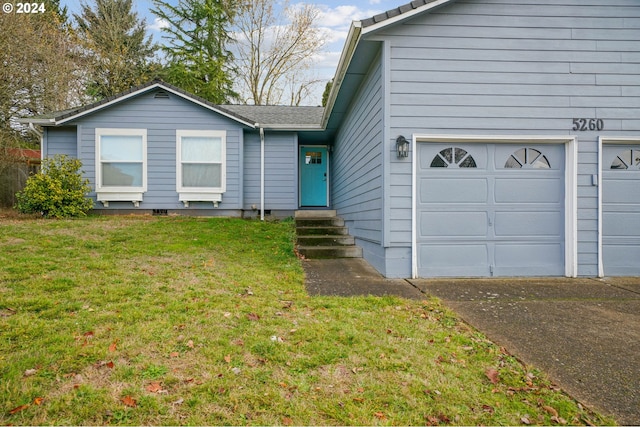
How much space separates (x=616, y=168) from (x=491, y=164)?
1.95 metres

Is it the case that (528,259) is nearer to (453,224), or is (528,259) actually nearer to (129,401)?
(453,224)

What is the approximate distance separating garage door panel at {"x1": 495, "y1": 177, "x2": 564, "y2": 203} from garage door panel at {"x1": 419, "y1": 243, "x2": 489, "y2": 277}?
0.83 meters

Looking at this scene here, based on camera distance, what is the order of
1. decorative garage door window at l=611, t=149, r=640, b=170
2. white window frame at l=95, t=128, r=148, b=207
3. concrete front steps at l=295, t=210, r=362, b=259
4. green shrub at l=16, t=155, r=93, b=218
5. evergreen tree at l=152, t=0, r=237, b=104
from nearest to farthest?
decorative garage door window at l=611, t=149, r=640, b=170 < concrete front steps at l=295, t=210, r=362, b=259 < green shrub at l=16, t=155, r=93, b=218 < white window frame at l=95, t=128, r=148, b=207 < evergreen tree at l=152, t=0, r=237, b=104

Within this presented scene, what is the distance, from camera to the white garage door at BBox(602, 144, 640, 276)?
5.23 meters

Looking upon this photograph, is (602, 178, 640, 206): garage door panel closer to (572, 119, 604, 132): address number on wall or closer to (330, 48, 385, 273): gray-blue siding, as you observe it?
(572, 119, 604, 132): address number on wall

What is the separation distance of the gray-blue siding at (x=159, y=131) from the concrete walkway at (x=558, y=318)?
5.44m

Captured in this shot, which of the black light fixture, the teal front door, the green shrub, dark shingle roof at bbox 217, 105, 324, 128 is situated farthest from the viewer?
the teal front door

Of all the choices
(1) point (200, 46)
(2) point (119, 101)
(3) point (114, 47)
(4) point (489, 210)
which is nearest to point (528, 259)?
(4) point (489, 210)

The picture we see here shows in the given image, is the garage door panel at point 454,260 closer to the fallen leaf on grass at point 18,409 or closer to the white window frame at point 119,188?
the fallen leaf on grass at point 18,409

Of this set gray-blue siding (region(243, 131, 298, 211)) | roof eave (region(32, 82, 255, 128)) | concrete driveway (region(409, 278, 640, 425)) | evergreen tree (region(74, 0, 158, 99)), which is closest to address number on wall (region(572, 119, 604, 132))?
concrete driveway (region(409, 278, 640, 425))

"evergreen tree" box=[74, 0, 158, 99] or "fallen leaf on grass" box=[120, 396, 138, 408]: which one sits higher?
"evergreen tree" box=[74, 0, 158, 99]

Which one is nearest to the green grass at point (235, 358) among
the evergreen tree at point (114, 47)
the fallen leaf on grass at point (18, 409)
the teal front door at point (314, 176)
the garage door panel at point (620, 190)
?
the fallen leaf on grass at point (18, 409)

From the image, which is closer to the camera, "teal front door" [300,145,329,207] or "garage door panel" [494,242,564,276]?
"garage door panel" [494,242,564,276]

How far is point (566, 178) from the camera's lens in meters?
5.23
